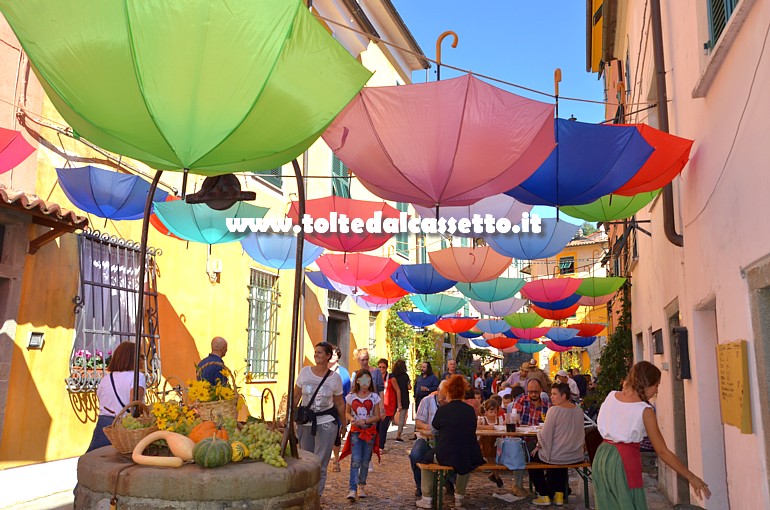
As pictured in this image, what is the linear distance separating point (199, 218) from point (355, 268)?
374 centimetres

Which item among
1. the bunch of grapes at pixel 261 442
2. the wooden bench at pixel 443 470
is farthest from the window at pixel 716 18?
the wooden bench at pixel 443 470

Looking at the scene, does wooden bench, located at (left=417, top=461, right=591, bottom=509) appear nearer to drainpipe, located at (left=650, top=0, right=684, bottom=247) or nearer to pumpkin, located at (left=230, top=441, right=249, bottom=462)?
drainpipe, located at (left=650, top=0, right=684, bottom=247)

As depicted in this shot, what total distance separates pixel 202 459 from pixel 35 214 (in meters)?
5.40

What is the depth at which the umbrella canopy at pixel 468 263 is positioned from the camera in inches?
460

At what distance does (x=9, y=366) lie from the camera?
315 inches

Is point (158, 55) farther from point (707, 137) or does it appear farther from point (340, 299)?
point (340, 299)

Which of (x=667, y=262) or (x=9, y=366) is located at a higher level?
(x=667, y=262)

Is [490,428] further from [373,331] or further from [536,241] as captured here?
[373,331]

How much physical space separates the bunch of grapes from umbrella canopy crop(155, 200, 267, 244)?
5071 millimetres

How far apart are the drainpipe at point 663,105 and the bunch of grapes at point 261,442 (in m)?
4.57

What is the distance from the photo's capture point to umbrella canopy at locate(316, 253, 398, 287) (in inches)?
477

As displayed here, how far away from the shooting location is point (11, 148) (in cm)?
673

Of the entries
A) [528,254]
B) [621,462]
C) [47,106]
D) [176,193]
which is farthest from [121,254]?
[621,462]

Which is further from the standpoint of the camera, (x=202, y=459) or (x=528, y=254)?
(x=528, y=254)
